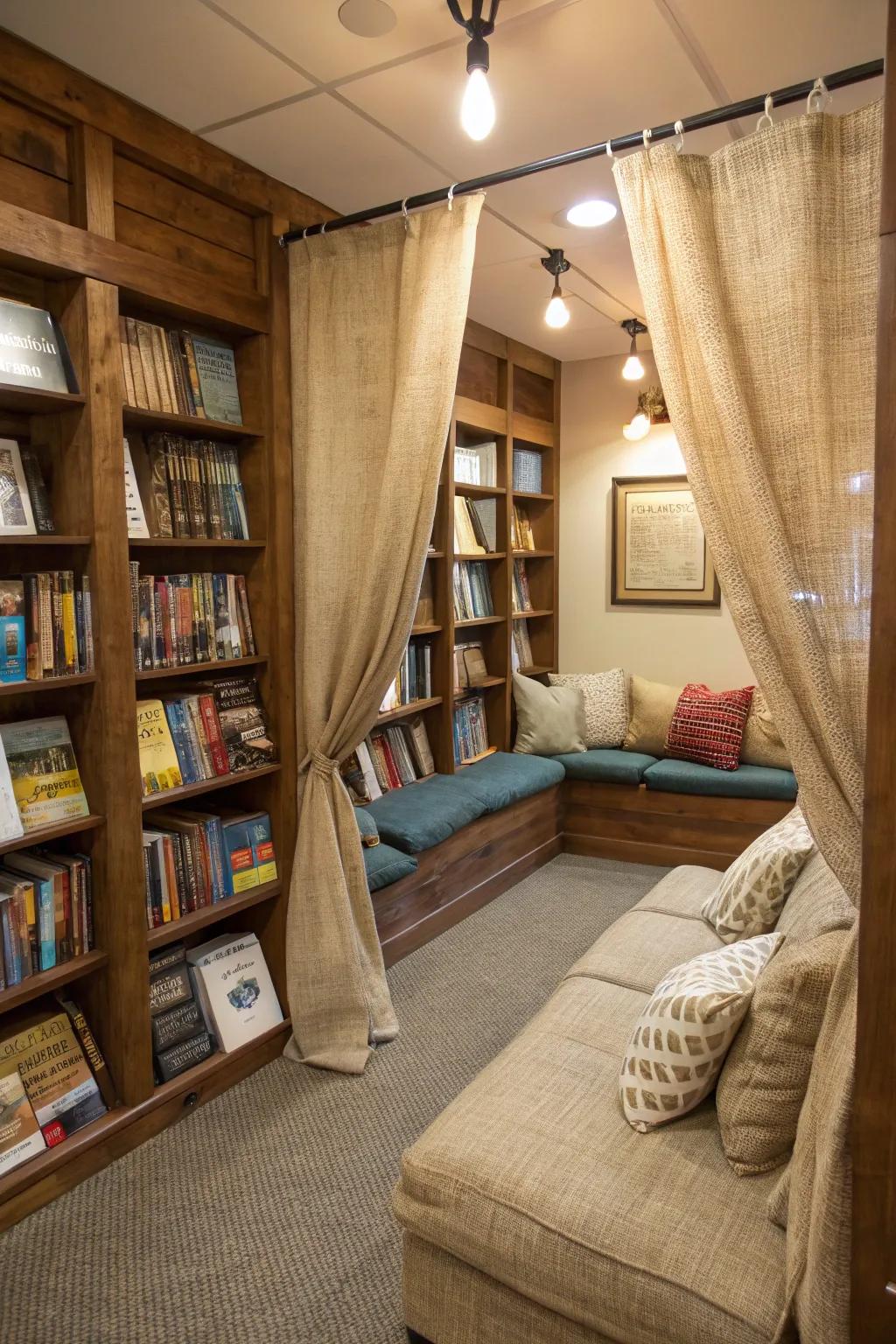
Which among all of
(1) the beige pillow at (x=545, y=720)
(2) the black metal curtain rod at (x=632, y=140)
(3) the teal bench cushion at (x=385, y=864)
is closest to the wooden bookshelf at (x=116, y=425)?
(2) the black metal curtain rod at (x=632, y=140)

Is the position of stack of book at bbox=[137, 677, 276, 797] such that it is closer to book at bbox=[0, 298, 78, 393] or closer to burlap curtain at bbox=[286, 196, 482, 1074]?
burlap curtain at bbox=[286, 196, 482, 1074]

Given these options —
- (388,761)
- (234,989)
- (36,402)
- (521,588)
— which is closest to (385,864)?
(234,989)

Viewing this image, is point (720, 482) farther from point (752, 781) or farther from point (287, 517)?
point (752, 781)

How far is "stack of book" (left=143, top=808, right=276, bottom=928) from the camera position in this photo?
7.92 ft

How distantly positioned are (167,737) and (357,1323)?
146cm

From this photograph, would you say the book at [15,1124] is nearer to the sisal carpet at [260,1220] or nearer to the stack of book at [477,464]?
the sisal carpet at [260,1220]

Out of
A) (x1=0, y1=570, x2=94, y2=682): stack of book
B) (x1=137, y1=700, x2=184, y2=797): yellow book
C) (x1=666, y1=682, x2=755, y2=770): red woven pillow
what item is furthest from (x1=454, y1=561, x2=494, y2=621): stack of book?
(x1=0, y1=570, x2=94, y2=682): stack of book

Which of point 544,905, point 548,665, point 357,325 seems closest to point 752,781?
point 544,905

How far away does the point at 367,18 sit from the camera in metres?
1.81

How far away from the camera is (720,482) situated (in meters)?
1.58

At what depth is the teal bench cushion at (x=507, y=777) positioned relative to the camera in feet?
12.6

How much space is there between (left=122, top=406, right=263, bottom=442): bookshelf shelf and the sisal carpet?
193cm

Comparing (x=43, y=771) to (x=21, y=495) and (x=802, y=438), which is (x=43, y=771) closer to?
(x=21, y=495)

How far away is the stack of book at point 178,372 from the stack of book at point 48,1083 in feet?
5.31
